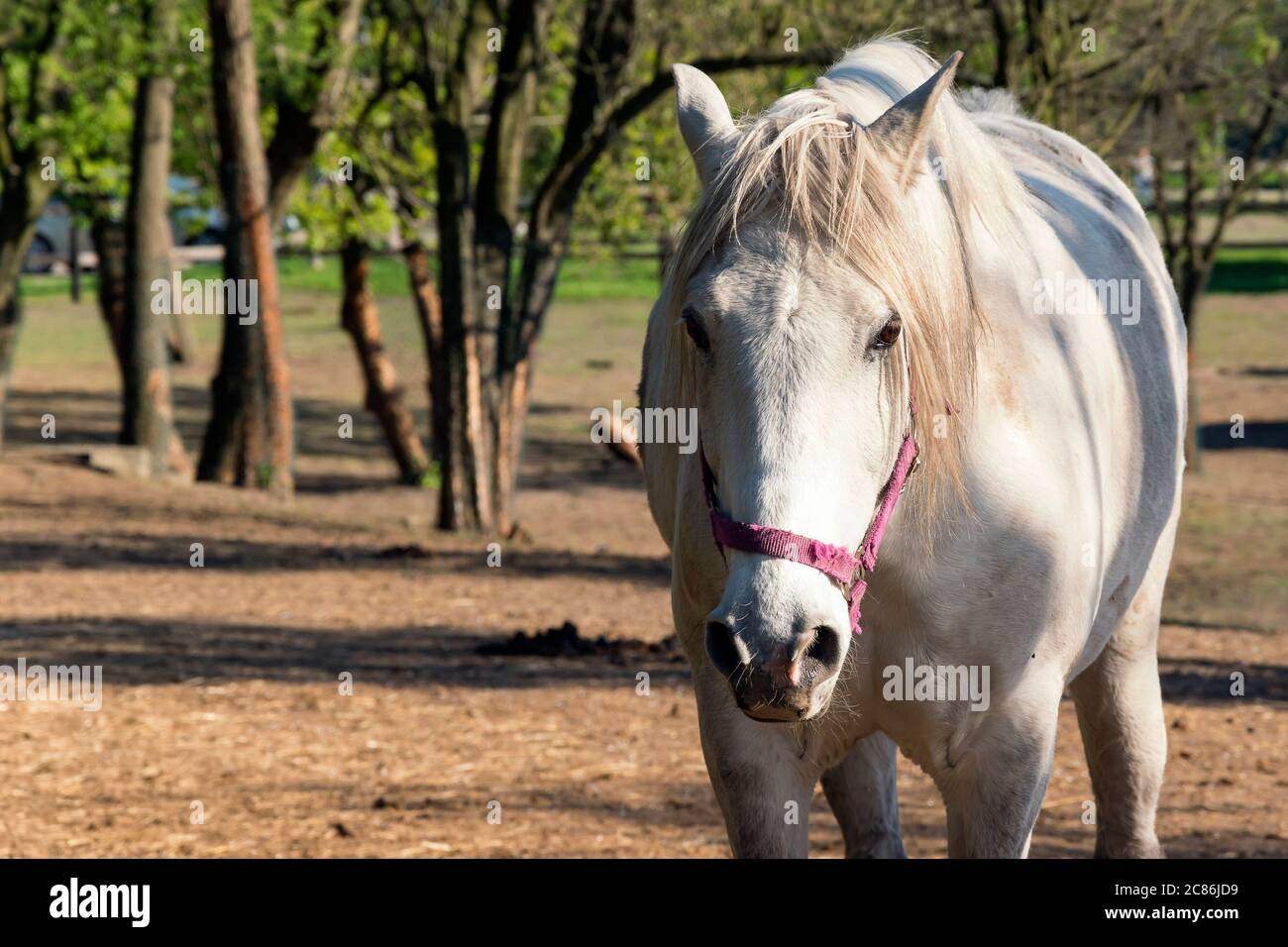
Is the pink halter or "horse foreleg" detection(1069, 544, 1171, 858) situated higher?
the pink halter

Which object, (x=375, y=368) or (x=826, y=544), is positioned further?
(x=375, y=368)

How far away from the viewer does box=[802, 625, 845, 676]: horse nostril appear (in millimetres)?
2520

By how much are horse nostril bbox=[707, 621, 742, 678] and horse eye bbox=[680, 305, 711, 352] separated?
512 mm

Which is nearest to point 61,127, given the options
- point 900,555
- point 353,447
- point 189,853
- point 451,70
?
point 451,70

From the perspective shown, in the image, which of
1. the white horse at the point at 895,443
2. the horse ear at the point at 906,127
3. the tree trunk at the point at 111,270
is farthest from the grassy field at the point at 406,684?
the tree trunk at the point at 111,270

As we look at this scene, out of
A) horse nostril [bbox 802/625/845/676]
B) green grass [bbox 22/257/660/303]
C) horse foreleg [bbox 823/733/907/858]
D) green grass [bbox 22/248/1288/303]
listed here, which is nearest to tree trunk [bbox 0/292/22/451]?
horse foreleg [bbox 823/733/907/858]

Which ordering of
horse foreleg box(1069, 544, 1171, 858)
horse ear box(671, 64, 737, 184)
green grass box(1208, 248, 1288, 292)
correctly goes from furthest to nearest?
green grass box(1208, 248, 1288, 292) → horse foreleg box(1069, 544, 1171, 858) → horse ear box(671, 64, 737, 184)

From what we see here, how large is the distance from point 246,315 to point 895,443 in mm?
10770

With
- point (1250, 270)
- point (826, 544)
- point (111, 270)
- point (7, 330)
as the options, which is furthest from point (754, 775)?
point (1250, 270)

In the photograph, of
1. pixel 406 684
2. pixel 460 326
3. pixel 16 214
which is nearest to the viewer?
pixel 406 684

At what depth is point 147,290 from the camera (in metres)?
14.2

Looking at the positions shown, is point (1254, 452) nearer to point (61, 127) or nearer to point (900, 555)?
point (61, 127)

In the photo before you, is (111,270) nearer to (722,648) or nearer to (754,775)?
(754,775)

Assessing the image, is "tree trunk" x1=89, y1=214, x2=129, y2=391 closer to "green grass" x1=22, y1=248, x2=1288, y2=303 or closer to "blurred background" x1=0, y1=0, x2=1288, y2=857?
"blurred background" x1=0, y1=0, x2=1288, y2=857
